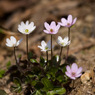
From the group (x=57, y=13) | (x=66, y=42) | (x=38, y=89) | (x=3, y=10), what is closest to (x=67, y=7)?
(x=57, y=13)

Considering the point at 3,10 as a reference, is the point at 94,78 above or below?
below

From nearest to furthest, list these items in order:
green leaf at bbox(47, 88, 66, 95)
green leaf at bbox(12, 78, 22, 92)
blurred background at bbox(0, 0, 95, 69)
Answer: green leaf at bbox(47, 88, 66, 95)
green leaf at bbox(12, 78, 22, 92)
blurred background at bbox(0, 0, 95, 69)

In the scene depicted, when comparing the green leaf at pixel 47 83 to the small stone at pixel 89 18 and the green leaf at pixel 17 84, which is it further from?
the small stone at pixel 89 18

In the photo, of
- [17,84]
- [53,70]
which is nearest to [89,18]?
[53,70]

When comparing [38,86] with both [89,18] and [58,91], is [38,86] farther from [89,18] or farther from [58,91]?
[89,18]

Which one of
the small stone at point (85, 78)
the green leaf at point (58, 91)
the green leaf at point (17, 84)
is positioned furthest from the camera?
the green leaf at point (17, 84)

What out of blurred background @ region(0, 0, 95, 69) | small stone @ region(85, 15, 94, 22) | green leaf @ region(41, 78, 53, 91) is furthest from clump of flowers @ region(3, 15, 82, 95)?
small stone @ region(85, 15, 94, 22)

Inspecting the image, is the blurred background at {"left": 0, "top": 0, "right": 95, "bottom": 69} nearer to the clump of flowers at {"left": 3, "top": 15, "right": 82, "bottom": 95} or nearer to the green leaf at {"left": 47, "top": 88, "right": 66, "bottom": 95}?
the clump of flowers at {"left": 3, "top": 15, "right": 82, "bottom": 95}

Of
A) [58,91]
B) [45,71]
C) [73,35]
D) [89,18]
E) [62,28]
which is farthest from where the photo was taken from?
[89,18]

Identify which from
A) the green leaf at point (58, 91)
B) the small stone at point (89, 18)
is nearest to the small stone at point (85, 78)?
the green leaf at point (58, 91)

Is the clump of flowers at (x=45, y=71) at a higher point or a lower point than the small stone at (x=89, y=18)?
lower

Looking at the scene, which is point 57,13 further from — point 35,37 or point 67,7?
point 35,37
